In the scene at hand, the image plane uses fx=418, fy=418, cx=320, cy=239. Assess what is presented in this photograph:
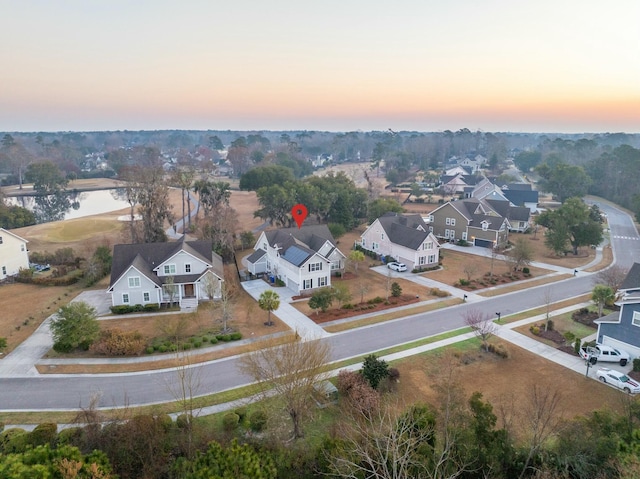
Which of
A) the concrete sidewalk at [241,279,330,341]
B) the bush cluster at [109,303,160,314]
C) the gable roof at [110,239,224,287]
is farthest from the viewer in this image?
the gable roof at [110,239,224,287]

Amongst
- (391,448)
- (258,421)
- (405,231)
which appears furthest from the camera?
(405,231)

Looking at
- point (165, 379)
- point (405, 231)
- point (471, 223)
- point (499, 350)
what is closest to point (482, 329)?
point (499, 350)

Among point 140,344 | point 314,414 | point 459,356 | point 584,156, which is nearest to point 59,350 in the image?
point 140,344

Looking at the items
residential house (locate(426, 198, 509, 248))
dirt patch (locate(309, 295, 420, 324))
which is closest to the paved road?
dirt patch (locate(309, 295, 420, 324))

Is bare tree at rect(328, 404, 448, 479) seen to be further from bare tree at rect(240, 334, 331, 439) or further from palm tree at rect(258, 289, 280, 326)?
palm tree at rect(258, 289, 280, 326)

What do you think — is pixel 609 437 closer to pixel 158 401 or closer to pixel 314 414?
pixel 314 414

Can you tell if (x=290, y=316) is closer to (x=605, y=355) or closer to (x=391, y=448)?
(x=391, y=448)
